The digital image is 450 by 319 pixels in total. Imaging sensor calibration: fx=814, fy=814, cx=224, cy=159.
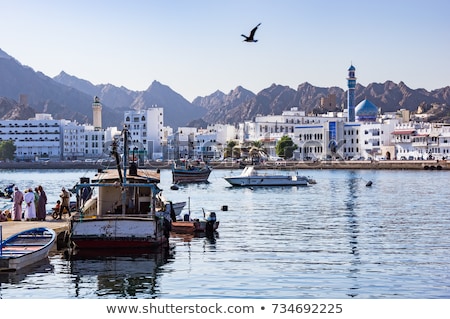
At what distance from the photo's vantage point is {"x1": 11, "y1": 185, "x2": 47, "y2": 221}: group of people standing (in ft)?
90.0

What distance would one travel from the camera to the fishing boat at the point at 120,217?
2394 centimetres

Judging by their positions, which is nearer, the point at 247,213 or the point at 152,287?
the point at 152,287

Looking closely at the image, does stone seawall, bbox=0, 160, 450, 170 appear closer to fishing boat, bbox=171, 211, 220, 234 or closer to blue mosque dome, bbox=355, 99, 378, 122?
blue mosque dome, bbox=355, 99, 378, 122

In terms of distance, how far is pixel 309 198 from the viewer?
180 feet

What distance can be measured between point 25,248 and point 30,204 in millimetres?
6463

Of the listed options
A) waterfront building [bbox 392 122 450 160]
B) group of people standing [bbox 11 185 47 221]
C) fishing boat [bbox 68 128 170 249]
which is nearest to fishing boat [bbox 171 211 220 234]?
fishing boat [bbox 68 128 170 249]

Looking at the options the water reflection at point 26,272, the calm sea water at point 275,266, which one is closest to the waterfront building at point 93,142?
the calm sea water at point 275,266

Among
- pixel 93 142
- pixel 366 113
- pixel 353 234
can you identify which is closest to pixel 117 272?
pixel 353 234

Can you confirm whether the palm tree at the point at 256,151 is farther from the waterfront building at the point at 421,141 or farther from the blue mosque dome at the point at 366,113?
the waterfront building at the point at 421,141

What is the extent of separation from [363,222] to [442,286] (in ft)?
56.6

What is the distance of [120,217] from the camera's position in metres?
24.1

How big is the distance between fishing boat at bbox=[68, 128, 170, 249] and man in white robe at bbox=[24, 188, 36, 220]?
1.76 m
